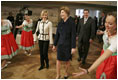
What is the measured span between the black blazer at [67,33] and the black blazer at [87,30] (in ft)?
2.86

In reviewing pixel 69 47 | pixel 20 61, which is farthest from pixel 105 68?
pixel 20 61

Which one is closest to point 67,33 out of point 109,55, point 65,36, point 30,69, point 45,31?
point 65,36

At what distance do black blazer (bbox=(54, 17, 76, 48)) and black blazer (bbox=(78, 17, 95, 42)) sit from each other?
872 mm

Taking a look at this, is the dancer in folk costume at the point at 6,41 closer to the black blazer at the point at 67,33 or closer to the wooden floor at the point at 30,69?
the wooden floor at the point at 30,69

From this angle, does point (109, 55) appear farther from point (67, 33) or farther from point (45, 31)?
point (45, 31)

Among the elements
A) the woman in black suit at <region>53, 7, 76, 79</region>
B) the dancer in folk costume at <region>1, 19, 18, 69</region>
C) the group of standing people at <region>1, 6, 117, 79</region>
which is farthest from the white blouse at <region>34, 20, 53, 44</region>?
the dancer in folk costume at <region>1, 19, 18, 69</region>

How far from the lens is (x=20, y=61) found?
2850mm

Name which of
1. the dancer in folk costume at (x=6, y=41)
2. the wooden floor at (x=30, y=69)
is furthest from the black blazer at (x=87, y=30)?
the dancer in folk costume at (x=6, y=41)

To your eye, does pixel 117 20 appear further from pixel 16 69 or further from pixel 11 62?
pixel 11 62

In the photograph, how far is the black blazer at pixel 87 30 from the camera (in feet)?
8.39

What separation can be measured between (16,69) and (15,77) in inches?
13.1

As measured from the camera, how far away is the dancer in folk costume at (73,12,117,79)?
0.96m

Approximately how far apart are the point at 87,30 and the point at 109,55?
1.69m

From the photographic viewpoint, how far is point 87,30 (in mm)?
2609
